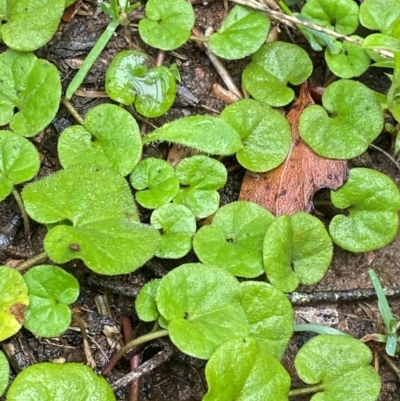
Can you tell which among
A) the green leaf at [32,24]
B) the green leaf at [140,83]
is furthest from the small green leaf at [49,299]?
the green leaf at [32,24]

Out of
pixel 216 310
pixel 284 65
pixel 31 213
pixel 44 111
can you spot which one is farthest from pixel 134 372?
pixel 284 65

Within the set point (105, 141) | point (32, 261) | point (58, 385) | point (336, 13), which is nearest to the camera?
point (58, 385)

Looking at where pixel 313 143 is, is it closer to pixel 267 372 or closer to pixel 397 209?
pixel 397 209

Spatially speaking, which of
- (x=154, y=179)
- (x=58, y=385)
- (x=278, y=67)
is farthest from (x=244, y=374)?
(x=278, y=67)

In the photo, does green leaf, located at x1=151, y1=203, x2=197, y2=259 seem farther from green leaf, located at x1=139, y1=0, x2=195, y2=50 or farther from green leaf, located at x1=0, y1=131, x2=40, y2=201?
green leaf, located at x1=139, y1=0, x2=195, y2=50

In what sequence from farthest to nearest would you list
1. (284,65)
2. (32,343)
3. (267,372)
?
(284,65) < (32,343) < (267,372)

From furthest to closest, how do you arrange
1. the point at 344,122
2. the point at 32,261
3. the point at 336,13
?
the point at 336,13 < the point at 344,122 < the point at 32,261

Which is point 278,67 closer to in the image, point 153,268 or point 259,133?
point 259,133
